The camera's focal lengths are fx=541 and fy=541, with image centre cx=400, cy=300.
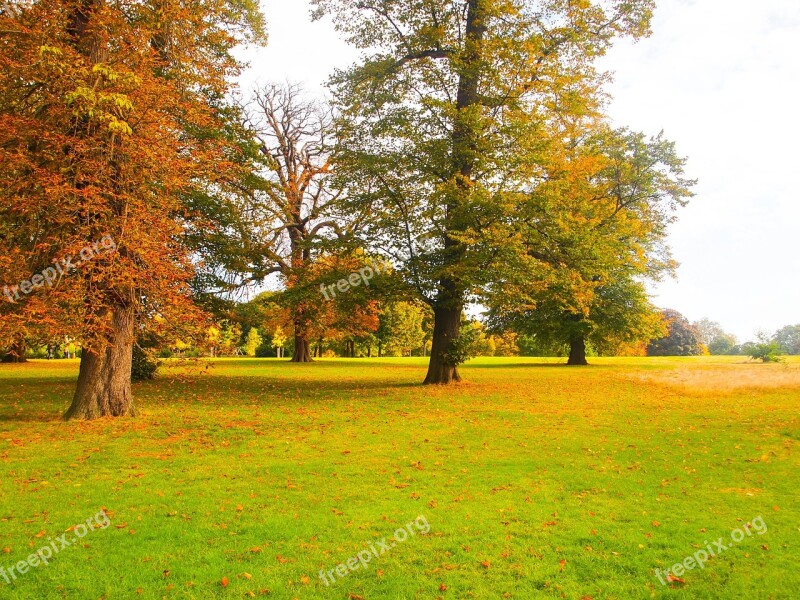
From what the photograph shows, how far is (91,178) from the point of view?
1122 cm

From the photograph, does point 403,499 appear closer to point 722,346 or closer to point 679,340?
point 679,340

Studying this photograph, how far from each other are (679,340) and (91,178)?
64.7 meters

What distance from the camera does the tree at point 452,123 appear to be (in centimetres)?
1758

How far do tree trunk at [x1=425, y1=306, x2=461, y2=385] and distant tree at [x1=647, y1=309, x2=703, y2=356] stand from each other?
50.1 meters

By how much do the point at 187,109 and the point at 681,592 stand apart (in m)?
13.8

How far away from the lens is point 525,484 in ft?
26.1

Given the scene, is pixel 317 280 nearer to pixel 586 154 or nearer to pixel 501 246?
pixel 501 246

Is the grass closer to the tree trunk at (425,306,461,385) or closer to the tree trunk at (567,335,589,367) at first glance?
the tree trunk at (425,306,461,385)

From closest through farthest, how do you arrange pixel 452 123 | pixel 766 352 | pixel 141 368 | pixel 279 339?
pixel 452 123 → pixel 141 368 → pixel 766 352 → pixel 279 339

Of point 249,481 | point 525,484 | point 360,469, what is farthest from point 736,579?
point 249,481

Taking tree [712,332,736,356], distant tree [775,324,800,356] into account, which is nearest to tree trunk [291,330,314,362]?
distant tree [775,324,800,356]

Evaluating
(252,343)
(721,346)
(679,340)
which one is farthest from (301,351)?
(721,346)

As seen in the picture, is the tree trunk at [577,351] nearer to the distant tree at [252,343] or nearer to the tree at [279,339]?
the tree at [279,339]

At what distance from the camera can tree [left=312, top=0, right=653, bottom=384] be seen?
17.6m
